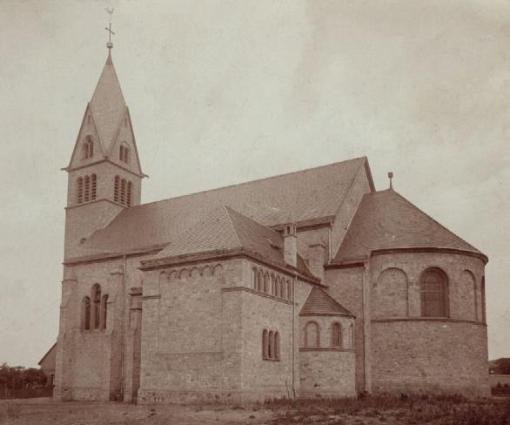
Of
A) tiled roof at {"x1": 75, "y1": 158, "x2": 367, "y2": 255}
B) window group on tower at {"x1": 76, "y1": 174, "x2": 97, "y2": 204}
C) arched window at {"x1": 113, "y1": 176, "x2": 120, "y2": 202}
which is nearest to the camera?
tiled roof at {"x1": 75, "y1": 158, "x2": 367, "y2": 255}

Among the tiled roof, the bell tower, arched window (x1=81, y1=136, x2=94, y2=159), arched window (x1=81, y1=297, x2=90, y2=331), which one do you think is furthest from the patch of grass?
arched window (x1=81, y1=136, x2=94, y2=159)

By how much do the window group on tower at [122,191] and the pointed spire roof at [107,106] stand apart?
9.01 feet

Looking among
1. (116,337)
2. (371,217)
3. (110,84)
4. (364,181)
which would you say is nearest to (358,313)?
(371,217)

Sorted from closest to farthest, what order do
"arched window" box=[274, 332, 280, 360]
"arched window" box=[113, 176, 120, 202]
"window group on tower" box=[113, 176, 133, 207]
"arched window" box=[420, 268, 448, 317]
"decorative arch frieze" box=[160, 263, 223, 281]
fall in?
"decorative arch frieze" box=[160, 263, 223, 281] → "arched window" box=[274, 332, 280, 360] → "arched window" box=[420, 268, 448, 317] → "arched window" box=[113, 176, 120, 202] → "window group on tower" box=[113, 176, 133, 207]

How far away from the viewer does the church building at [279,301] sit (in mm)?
30062

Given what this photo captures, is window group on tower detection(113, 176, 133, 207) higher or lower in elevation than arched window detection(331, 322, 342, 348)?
higher

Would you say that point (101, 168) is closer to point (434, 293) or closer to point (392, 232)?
point (392, 232)

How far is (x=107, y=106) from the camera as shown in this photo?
52562mm

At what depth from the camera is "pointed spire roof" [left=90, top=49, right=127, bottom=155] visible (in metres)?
51.2

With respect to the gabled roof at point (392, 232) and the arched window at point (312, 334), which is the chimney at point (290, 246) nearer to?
the arched window at point (312, 334)

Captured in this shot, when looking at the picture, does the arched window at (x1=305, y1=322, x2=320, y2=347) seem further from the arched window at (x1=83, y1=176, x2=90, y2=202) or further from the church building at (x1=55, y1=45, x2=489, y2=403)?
the arched window at (x1=83, y1=176, x2=90, y2=202)

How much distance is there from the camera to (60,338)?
4322 cm

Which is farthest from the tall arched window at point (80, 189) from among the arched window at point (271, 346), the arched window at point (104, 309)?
the arched window at point (271, 346)

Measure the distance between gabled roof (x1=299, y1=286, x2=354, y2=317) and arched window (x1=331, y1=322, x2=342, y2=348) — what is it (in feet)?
2.14
